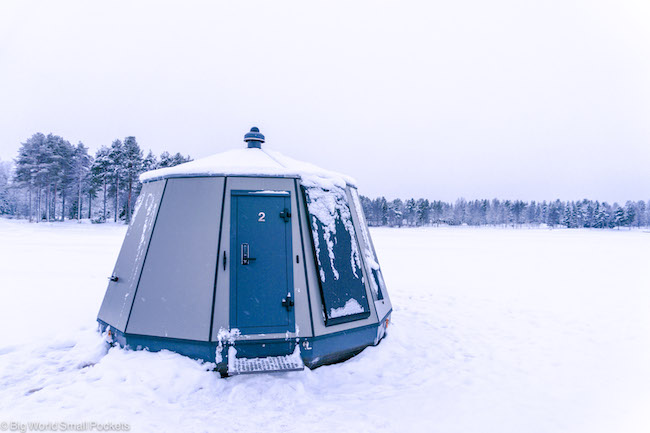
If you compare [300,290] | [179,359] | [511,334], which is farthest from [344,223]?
[511,334]

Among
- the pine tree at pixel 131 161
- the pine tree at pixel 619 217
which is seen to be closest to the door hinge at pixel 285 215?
the pine tree at pixel 131 161

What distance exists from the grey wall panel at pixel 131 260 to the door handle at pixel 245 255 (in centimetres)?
176

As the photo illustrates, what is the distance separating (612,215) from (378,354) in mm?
140972

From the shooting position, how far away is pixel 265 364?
16.1 feet

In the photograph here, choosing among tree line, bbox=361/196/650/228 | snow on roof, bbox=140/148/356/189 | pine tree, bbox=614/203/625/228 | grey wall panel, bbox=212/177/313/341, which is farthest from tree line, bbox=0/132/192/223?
pine tree, bbox=614/203/625/228

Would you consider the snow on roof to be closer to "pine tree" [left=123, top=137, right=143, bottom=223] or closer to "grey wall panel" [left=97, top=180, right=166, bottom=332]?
"grey wall panel" [left=97, top=180, right=166, bottom=332]

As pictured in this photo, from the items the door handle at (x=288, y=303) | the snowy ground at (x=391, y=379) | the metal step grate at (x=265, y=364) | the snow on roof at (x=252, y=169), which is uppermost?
the snow on roof at (x=252, y=169)

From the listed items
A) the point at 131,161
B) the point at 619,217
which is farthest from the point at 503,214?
the point at 131,161

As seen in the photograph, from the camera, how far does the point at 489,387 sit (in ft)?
17.4

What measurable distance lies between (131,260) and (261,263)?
2.54 meters

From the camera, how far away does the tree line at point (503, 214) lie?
351ft

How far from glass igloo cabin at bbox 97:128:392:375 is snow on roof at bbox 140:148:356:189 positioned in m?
0.02

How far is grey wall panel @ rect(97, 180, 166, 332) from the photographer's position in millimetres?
5676

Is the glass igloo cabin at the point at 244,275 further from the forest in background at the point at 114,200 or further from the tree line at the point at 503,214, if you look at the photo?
the tree line at the point at 503,214
